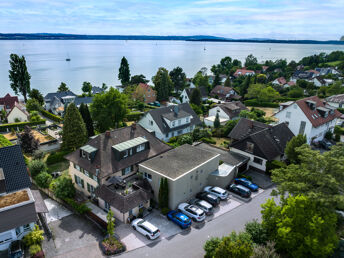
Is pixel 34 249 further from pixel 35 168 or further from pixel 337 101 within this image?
pixel 337 101

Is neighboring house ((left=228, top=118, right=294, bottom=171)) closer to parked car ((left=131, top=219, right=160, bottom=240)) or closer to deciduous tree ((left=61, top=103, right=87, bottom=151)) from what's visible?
parked car ((left=131, top=219, right=160, bottom=240))

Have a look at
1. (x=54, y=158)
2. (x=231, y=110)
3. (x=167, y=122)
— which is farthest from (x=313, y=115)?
(x=54, y=158)

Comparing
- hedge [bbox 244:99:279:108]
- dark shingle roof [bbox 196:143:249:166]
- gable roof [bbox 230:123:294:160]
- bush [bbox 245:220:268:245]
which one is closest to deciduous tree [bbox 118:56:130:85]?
hedge [bbox 244:99:279:108]

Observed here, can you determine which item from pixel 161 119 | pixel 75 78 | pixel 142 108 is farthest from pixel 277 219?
pixel 75 78

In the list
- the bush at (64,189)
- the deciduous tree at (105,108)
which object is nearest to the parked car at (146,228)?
the bush at (64,189)

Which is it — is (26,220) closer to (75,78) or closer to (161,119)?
(161,119)

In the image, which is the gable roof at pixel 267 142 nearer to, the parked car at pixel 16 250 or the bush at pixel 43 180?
the bush at pixel 43 180

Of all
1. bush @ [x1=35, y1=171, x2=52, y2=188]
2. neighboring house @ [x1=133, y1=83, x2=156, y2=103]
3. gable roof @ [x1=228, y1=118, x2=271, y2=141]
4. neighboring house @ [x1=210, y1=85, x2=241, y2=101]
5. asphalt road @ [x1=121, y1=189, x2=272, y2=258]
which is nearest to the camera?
asphalt road @ [x1=121, y1=189, x2=272, y2=258]
